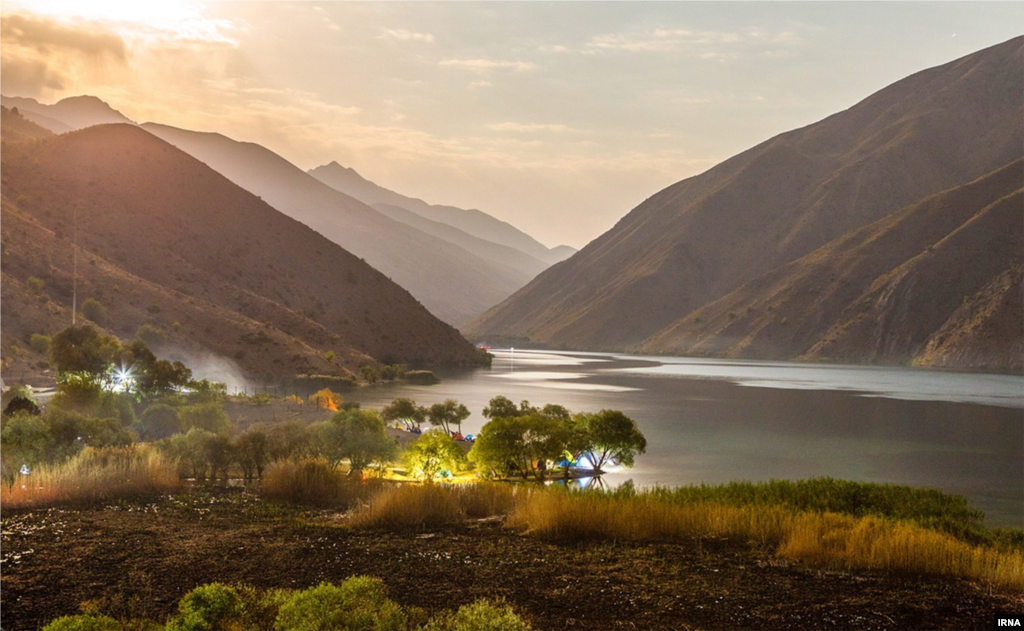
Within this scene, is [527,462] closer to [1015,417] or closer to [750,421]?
[750,421]

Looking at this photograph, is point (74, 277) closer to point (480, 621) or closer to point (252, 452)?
point (252, 452)

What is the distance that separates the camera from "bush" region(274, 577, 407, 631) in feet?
27.6

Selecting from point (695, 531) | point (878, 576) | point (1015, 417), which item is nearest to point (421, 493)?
point (695, 531)

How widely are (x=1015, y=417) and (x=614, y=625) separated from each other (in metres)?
73.7

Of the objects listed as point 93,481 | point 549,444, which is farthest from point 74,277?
point 93,481

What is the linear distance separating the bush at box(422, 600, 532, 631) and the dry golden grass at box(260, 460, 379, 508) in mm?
9732

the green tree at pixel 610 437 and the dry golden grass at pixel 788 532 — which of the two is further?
the green tree at pixel 610 437

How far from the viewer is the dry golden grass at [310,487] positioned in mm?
18375

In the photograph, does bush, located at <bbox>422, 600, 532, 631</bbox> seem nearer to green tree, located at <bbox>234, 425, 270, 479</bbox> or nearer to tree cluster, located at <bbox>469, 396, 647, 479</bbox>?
green tree, located at <bbox>234, 425, 270, 479</bbox>

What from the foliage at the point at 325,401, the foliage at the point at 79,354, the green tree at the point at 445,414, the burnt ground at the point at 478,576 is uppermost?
the foliage at the point at 79,354

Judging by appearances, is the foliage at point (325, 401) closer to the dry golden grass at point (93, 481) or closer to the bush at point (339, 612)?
the dry golden grass at point (93, 481)

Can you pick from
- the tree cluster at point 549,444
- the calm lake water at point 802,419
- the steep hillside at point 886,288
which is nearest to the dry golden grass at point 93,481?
the tree cluster at point 549,444

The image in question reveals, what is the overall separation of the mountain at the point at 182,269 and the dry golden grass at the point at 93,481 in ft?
152

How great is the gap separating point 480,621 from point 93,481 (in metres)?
12.8
